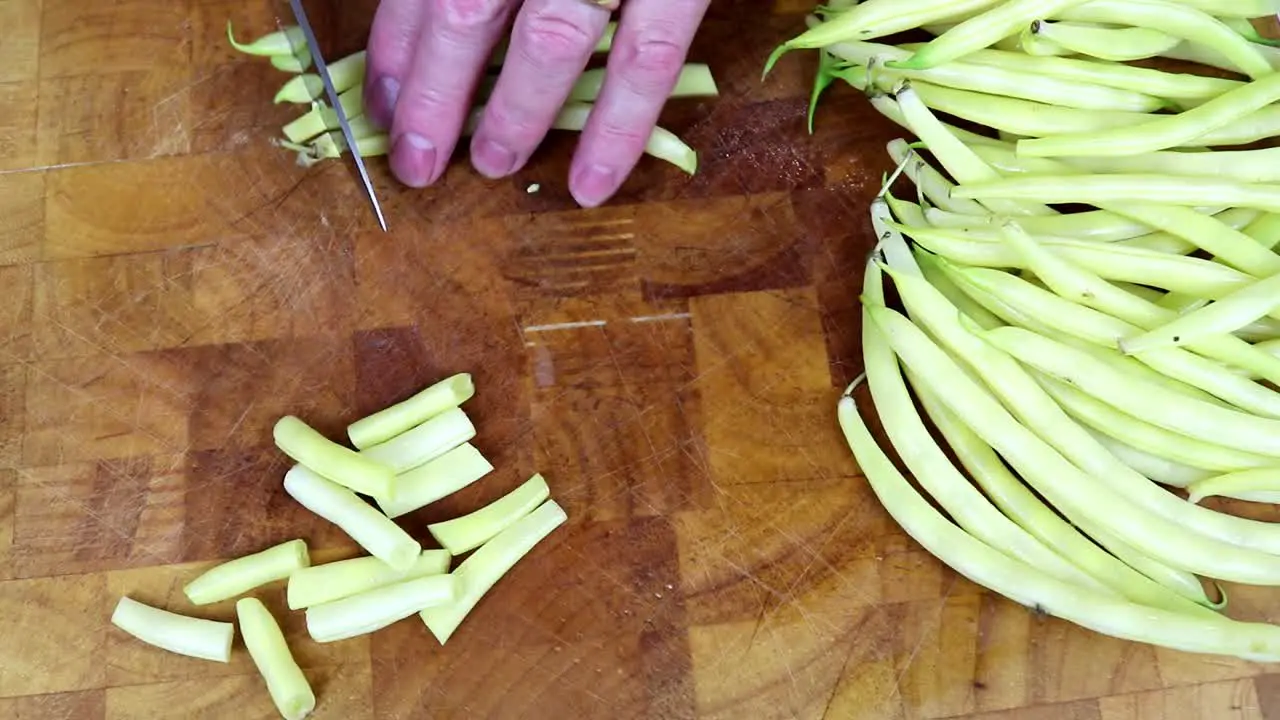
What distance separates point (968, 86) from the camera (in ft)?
7.75

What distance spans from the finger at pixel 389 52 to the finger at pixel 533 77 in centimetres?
19

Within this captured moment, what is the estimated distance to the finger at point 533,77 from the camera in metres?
2.05

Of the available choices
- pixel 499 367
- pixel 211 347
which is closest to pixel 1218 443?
pixel 499 367

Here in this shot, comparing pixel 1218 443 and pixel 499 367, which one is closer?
pixel 1218 443

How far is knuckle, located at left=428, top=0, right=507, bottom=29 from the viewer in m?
2.07

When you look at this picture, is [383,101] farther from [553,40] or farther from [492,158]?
[553,40]

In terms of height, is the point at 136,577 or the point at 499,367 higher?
the point at 499,367

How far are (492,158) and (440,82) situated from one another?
204mm

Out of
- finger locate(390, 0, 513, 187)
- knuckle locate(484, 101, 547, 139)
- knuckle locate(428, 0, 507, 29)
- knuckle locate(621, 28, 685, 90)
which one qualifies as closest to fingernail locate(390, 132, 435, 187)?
finger locate(390, 0, 513, 187)

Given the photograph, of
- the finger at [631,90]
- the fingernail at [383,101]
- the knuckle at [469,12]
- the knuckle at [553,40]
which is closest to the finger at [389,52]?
the fingernail at [383,101]

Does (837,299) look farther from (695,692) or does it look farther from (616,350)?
(695,692)

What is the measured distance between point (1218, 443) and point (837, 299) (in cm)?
75

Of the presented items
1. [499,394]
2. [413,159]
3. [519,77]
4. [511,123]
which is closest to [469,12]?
[519,77]

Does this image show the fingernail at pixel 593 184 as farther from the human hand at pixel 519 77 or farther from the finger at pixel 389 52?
the finger at pixel 389 52
